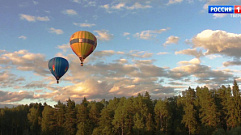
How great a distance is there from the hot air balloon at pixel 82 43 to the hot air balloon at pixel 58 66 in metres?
5.68

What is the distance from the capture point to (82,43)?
53594 millimetres

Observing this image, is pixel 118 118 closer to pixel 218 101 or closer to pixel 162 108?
pixel 162 108

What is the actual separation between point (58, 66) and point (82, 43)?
9128 mm

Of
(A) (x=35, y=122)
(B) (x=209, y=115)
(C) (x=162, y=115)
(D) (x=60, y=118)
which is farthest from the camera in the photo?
(A) (x=35, y=122)

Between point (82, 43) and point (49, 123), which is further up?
point (82, 43)

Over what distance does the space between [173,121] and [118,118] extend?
2119 cm

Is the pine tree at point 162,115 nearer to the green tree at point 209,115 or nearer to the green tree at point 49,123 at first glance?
the green tree at point 209,115

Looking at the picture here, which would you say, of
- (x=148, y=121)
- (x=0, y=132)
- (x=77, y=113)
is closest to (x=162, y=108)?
(x=148, y=121)

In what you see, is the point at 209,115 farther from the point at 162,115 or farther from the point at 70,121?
the point at 70,121

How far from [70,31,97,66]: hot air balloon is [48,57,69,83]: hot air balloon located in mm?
5685

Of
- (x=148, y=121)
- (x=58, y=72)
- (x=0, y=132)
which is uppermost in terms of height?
(x=58, y=72)

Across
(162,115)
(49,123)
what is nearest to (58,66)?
(49,123)

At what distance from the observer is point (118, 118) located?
6175 cm

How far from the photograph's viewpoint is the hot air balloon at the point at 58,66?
57156 millimetres
